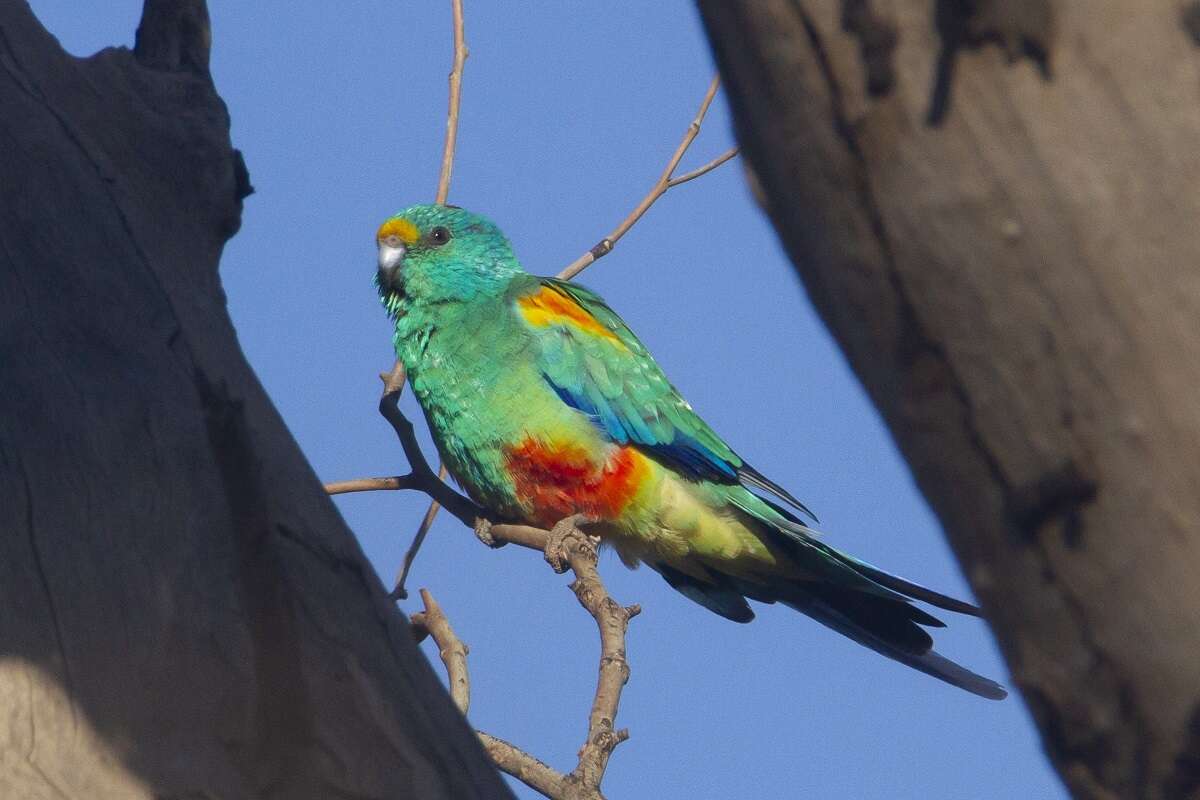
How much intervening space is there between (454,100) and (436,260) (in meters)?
1.81

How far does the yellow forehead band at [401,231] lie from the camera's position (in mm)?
6000

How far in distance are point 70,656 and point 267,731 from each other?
1.04 feet

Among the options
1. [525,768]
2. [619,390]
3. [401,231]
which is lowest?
[525,768]

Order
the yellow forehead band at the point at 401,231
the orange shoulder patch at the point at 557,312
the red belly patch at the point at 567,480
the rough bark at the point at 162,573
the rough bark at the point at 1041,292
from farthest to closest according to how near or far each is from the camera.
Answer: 1. the yellow forehead band at the point at 401,231
2. the orange shoulder patch at the point at 557,312
3. the red belly patch at the point at 567,480
4. the rough bark at the point at 162,573
5. the rough bark at the point at 1041,292

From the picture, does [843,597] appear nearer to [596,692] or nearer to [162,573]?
[596,692]

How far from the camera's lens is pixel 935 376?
1.21 metres

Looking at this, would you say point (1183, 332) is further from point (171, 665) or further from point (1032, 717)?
point (171, 665)

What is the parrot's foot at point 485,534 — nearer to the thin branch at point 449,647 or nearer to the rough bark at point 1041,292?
the thin branch at point 449,647

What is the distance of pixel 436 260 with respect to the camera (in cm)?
595

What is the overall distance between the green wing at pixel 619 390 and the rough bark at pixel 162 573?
3018 millimetres

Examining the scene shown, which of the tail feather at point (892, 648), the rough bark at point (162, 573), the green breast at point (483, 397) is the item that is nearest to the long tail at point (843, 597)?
the tail feather at point (892, 648)

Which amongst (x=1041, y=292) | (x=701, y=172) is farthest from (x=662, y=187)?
(x=1041, y=292)

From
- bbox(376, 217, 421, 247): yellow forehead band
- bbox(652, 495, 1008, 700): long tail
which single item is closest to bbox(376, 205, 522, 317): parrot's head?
bbox(376, 217, 421, 247): yellow forehead band

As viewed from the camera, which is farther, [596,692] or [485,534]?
[485,534]
